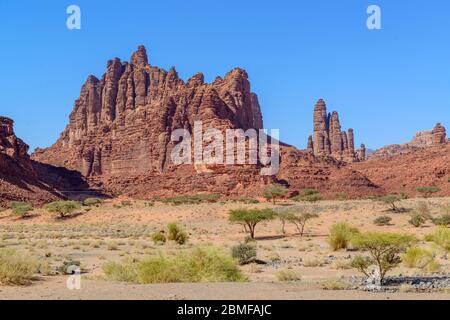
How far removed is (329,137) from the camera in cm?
16275

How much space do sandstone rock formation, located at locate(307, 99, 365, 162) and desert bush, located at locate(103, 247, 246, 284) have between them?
145963mm

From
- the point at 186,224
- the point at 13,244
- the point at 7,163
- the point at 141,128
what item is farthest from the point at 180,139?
the point at 13,244

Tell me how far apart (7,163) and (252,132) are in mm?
50255

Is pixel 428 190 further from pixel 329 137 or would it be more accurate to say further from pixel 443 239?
pixel 329 137

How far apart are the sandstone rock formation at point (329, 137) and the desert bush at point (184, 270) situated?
145963mm

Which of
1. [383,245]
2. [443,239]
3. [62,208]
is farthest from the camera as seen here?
[62,208]

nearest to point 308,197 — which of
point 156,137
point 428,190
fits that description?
point 428,190

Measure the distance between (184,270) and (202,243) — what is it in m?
20.0

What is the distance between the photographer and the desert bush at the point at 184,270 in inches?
560

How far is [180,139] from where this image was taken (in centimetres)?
10594

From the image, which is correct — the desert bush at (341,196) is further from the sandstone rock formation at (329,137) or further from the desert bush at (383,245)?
the sandstone rock formation at (329,137)

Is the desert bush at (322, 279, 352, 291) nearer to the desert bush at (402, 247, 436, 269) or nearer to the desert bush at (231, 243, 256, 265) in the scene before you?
the desert bush at (402, 247, 436, 269)

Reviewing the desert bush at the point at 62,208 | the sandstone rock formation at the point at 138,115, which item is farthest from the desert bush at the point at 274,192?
the desert bush at the point at 62,208

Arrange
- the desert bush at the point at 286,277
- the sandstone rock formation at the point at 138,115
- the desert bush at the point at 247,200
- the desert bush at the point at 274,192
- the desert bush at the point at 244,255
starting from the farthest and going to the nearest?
the sandstone rock formation at the point at 138,115, the desert bush at the point at 274,192, the desert bush at the point at 247,200, the desert bush at the point at 244,255, the desert bush at the point at 286,277
